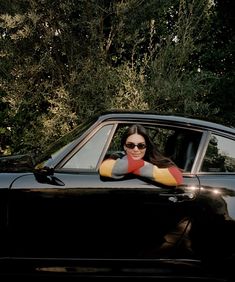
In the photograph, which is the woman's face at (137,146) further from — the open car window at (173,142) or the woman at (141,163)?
the open car window at (173,142)

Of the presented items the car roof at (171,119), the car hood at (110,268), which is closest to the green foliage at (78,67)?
the car roof at (171,119)

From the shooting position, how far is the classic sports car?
3439 millimetres

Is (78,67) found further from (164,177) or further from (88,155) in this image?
(164,177)

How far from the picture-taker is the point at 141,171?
3.49 meters

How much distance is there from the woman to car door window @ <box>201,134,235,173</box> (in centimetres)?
24

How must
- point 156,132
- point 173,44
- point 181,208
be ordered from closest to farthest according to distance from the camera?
point 181,208
point 156,132
point 173,44

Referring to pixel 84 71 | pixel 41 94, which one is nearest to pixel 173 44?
pixel 84 71

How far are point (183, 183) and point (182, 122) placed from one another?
0.47 m

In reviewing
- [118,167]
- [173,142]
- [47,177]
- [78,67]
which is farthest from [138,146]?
[78,67]

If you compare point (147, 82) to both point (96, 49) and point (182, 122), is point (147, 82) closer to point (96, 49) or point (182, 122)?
point (96, 49)

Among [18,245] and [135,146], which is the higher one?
[135,146]

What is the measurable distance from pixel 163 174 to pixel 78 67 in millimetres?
7212

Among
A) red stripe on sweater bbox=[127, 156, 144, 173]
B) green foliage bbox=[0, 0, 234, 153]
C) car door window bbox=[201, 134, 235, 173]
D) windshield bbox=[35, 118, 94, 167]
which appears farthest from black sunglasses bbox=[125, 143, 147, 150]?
green foliage bbox=[0, 0, 234, 153]

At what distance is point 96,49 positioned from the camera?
410 inches
